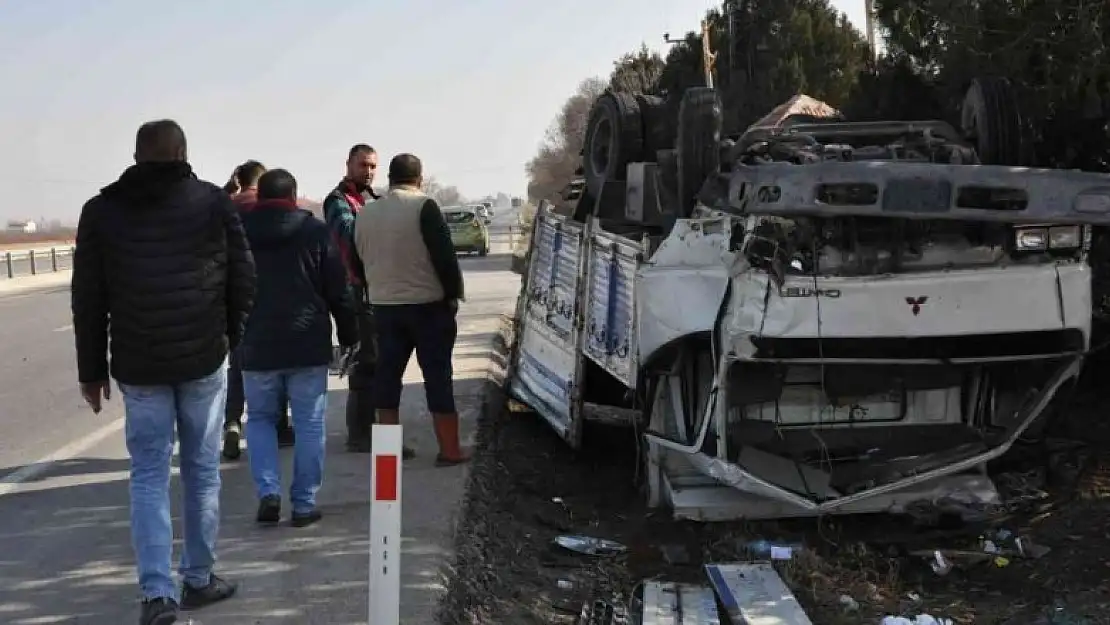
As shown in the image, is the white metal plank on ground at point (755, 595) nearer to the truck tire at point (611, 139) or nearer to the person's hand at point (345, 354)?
the person's hand at point (345, 354)

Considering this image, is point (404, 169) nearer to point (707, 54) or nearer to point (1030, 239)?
point (1030, 239)

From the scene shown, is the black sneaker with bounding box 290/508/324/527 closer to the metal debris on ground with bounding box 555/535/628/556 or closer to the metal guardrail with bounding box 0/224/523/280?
the metal debris on ground with bounding box 555/535/628/556

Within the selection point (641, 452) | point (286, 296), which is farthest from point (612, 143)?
point (286, 296)

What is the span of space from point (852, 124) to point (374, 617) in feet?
14.5

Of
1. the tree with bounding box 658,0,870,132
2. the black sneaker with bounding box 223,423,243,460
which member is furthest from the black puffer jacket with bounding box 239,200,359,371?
the tree with bounding box 658,0,870,132

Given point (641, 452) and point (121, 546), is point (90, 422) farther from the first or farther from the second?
point (641, 452)

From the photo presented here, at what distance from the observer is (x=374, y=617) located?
3.35 metres

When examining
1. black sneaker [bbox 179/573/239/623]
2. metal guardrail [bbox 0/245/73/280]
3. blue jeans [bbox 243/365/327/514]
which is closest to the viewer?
black sneaker [bbox 179/573/239/623]

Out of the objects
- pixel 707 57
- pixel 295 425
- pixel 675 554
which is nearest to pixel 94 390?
pixel 295 425

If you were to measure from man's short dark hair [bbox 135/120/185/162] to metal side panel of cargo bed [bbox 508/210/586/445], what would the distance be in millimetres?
3264

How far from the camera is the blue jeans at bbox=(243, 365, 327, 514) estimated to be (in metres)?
5.12

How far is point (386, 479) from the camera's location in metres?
3.30

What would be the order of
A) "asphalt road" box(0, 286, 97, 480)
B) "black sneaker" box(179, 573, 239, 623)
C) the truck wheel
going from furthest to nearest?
"asphalt road" box(0, 286, 97, 480) < the truck wheel < "black sneaker" box(179, 573, 239, 623)

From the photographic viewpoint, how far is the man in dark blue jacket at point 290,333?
5039 mm
